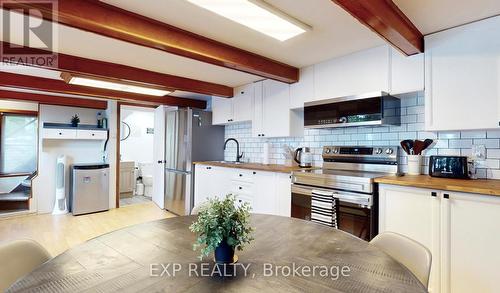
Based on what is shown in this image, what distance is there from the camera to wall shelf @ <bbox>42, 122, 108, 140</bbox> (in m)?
4.46

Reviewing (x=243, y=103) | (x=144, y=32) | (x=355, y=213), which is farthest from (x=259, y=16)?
(x=243, y=103)

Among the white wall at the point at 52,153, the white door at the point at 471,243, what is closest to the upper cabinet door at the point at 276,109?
the white door at the point at 471,243

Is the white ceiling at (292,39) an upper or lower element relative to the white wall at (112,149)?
upper

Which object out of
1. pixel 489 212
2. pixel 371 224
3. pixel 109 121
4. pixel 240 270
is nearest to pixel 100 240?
pixel 240 270

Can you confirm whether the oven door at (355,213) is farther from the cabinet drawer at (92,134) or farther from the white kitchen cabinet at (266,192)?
the cabinet drawer at (92,134)

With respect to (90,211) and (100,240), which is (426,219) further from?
(90,211)

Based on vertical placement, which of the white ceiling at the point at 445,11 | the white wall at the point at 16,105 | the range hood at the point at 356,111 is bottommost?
the range hood at the point at 356,111

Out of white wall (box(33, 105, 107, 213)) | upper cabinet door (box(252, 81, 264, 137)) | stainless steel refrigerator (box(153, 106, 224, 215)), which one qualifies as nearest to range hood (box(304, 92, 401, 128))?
upper cabinet door (box(252, 81, 264, 137))

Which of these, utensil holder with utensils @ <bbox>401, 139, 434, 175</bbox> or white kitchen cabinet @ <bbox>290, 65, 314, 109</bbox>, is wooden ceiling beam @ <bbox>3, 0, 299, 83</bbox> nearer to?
white kitchen cabinet @ <bbox>290, 65, 314, 109</bbox>

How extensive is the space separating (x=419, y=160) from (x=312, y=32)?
1.54m

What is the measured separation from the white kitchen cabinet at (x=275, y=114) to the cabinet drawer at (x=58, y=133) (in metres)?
3.43

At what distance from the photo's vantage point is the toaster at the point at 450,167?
2035 millimetres

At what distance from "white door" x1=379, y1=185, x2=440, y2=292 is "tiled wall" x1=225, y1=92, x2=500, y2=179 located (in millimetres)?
631

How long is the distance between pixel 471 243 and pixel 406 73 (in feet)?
4.67
